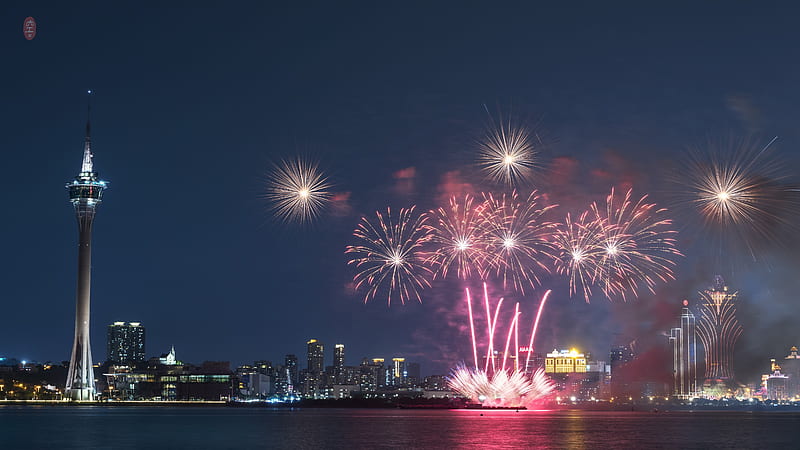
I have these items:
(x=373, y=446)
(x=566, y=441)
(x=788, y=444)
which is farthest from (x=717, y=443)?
(x=373, y=446)

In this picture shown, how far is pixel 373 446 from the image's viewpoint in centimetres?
9888

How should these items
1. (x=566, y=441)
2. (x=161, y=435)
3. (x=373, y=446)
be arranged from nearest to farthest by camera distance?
(x=373, y=446)
(x=566, y=441)
(x=161, y=435)

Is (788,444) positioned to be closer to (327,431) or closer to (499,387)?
(499,387)

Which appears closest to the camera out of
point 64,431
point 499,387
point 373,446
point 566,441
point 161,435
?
point 373,446

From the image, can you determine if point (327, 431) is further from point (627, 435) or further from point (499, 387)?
point (627, 435)

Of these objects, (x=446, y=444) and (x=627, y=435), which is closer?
(x=446, y=444)

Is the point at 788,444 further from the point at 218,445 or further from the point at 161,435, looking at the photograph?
the point at 161,435

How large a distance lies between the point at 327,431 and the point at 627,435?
128 feet

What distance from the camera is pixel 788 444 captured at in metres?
112

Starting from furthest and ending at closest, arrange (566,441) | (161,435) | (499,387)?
(499,387)
(161,435)
(566,441)

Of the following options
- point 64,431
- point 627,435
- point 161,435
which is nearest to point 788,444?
point 627,435

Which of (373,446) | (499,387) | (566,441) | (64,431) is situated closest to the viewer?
(373,446)

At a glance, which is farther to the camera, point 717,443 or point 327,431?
point 327,431

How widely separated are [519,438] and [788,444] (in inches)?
1206
